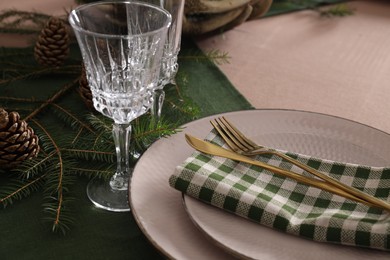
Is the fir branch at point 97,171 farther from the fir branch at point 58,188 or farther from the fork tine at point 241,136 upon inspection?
the fork tine at point 241,136

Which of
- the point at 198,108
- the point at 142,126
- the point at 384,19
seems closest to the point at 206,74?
the point at 198,108

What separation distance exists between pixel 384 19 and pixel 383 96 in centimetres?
34

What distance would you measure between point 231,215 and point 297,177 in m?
0.08

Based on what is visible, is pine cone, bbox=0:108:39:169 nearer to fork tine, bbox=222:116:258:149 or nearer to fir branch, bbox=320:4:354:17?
fork tine, bbox=222:116:258:149

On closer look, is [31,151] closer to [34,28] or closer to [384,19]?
[34,28]

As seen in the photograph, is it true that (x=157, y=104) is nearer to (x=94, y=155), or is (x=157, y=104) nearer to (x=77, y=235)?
(x=94, y=155)

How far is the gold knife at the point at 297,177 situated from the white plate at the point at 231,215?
0.04m

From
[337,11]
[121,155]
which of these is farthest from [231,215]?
[337,11]

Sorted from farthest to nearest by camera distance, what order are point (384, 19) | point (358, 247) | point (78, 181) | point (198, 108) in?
point (384, 19) → point (198, 108) → point (78, 181) → point (358, 247)

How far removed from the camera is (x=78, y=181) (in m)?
0.62

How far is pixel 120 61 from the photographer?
56 cm

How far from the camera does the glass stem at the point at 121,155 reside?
0.58m

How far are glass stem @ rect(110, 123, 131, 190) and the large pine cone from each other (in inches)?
14.4

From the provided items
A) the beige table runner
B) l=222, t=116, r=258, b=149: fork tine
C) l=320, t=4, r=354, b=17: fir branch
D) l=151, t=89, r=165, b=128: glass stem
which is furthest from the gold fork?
l=320, t=4, r=354, b=17: fir branch
